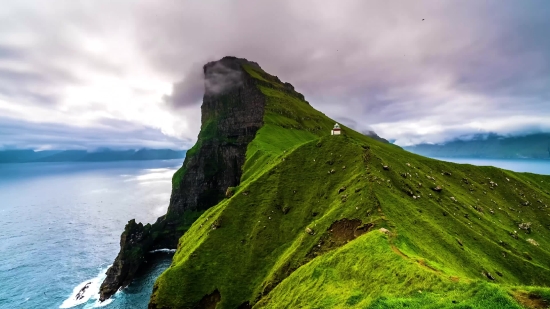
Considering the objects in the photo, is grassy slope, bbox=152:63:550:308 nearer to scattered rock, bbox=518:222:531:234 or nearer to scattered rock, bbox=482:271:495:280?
scattered rock, bbox=482:271:495:280

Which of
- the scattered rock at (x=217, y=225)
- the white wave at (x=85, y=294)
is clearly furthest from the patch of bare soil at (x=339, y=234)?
the white wave at (x=85, y=294)

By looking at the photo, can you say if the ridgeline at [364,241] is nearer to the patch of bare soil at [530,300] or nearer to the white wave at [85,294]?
the patch of bare soil at [530,300]

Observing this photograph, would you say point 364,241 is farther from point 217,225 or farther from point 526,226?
point 526,226

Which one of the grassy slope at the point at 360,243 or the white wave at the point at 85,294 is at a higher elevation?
the grassy slope at the point at 360,243

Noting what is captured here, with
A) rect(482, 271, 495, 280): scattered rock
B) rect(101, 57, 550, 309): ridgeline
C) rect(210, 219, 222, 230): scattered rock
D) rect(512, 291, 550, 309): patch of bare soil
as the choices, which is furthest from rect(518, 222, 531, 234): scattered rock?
rect(210, 219, 222, 230): scattered rock

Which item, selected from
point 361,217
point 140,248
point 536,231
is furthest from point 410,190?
point 140,248

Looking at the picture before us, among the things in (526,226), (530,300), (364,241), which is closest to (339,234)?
(364,241)
